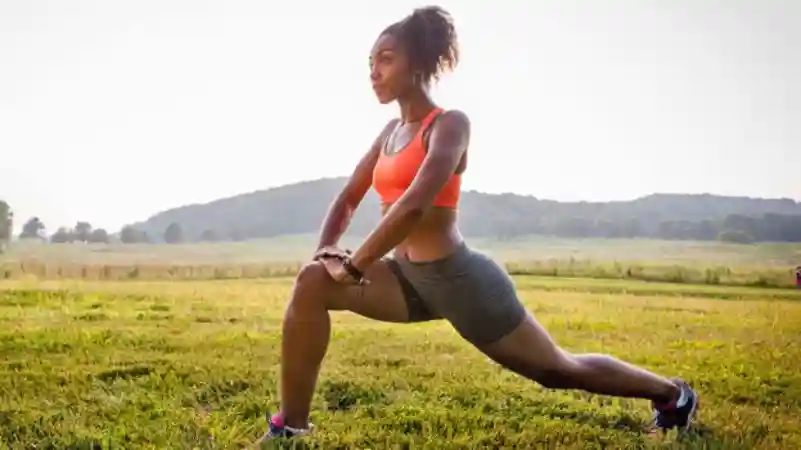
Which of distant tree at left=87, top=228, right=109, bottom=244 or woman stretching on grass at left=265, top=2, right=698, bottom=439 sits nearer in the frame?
woman stretching on grass at left=265, top=2, right=698, bottom=439

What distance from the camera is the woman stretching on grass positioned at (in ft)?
4.58

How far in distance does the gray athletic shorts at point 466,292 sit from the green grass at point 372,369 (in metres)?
0.20

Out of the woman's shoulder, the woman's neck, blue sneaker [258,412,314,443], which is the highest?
the woman's neck

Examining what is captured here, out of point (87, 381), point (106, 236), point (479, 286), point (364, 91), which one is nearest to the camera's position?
point (479, 286)

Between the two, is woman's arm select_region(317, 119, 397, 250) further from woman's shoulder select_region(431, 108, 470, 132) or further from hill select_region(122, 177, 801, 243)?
hill select_region(122, 177, 801, 243)

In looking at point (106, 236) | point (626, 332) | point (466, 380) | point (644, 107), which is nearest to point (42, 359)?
point (106, 236)

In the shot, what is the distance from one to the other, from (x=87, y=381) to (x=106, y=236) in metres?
0.49

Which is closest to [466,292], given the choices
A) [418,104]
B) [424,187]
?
[424,187]

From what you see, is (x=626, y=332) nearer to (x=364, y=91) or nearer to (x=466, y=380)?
(x=466, y=380)

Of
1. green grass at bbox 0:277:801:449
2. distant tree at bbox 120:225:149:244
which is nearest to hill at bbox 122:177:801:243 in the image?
green grass at bbox 0:277:801:449

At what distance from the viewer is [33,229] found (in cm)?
205

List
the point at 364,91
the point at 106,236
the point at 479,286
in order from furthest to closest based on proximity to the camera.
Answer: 1. the point at 106,236
2. the point at 364,91
3. the point at 479,286

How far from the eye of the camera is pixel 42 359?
1.73m

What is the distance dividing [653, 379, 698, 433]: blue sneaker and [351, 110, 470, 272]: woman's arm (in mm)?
559
